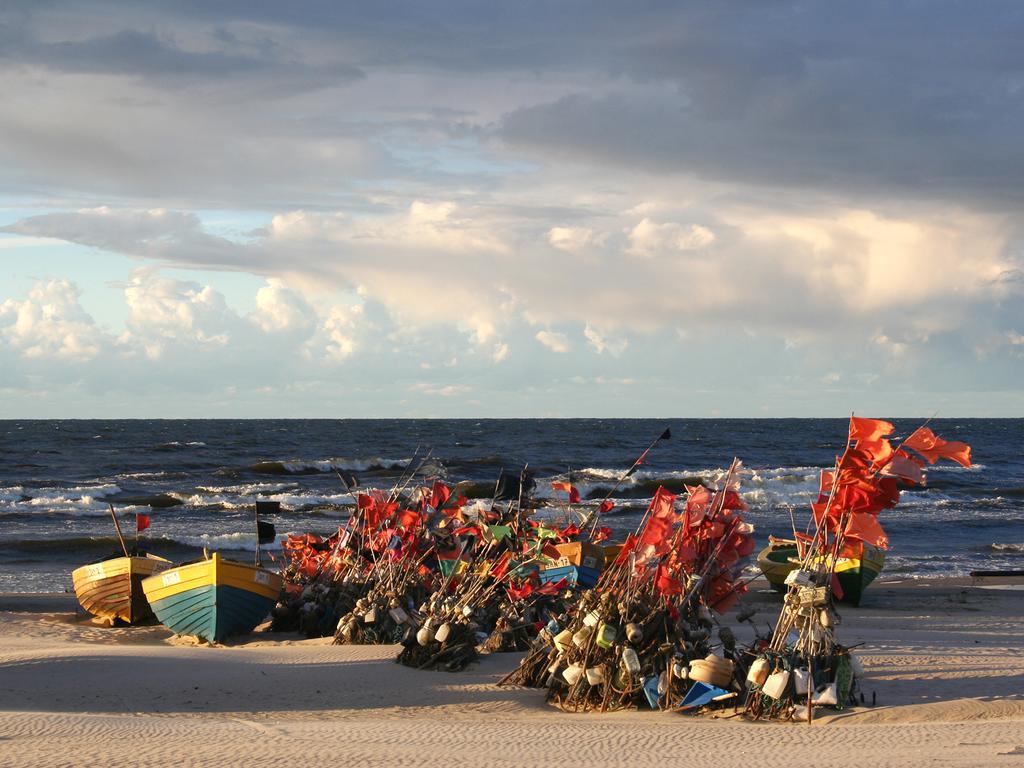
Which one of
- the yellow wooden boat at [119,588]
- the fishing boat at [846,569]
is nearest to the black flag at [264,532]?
the yellow wooden boat at [119,588]

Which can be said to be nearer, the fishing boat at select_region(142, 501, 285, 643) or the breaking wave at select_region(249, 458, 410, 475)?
the fishing boat at select_region(142, 501, 285, 643)

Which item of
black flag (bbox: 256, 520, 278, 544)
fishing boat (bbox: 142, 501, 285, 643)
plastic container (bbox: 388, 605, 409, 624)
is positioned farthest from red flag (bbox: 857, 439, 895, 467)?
black flag (bbox: 256, 520, 278, 544)

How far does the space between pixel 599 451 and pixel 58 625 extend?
58.3 m

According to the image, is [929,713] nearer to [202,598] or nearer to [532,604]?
[532,604]

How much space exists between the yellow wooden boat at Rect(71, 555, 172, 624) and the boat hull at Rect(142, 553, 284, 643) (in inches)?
63.8

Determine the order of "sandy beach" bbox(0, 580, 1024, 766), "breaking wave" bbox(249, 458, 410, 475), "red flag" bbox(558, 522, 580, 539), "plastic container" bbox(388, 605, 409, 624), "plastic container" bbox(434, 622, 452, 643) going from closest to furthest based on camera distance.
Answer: "sandy beach" bbox(0, 580, 1024, 766)
"plastic container" bbox(434, 622, 452, 643)
"plastic container" bbox(388, 605, 409, 624)
"red flag" bbox(558, 522, 580, 539)
"breaking wave" bbox(249, 458, 410, 475)

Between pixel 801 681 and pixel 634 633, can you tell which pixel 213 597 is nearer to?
pixel 634 633

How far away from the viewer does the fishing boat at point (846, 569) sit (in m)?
19.7

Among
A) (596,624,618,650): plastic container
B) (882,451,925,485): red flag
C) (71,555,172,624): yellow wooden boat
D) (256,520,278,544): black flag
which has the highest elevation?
(882,451,925,485): red flag

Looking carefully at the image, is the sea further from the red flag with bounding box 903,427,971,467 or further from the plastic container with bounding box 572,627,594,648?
the plastic container with bounding box 572,627,594,648

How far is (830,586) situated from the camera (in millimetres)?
10055

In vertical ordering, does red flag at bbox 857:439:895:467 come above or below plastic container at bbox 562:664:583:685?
above

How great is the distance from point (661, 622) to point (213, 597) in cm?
699

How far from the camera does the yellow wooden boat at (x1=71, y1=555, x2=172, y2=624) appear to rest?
17500 mm
